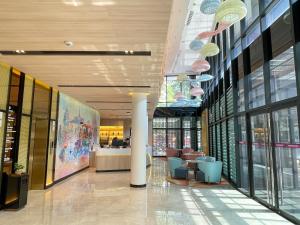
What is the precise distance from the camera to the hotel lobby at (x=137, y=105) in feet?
12.5

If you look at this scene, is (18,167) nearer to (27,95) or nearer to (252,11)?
(27,95)

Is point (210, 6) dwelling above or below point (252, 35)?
above

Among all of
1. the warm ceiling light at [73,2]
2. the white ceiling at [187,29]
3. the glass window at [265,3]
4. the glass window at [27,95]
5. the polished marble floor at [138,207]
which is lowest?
the polished marble floor at [138,207]

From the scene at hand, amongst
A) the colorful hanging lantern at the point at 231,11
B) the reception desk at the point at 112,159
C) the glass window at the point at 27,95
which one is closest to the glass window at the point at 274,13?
the colorful hanging lantern at the point at 231,11

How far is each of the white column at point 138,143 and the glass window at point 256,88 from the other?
381cm

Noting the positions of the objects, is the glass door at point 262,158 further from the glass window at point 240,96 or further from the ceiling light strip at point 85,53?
the ceiling light strip at point 85,53

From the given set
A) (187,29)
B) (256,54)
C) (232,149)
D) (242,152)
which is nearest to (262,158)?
(242,152)

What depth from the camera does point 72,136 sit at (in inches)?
408

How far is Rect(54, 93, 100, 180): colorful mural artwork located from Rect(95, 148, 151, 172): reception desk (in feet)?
3.10

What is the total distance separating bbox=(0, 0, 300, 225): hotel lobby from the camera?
3799 mm

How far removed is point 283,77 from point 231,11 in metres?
2.01

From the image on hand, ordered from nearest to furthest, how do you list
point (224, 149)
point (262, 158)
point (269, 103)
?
point (269, 103), point (262, 158), point (224, 149)

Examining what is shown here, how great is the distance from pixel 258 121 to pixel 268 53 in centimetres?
202

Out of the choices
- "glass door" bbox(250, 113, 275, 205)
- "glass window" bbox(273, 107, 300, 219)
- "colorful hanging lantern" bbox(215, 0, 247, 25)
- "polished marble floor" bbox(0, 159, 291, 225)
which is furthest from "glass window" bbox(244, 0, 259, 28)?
"polished marble floor" bbox(0, 159, 291, 225)
